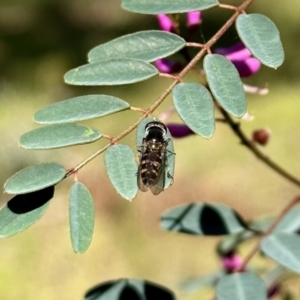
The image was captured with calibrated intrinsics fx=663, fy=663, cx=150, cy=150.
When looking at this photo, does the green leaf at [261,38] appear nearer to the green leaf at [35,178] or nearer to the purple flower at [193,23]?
the purple flower at [193,23]

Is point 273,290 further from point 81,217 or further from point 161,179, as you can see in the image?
point 81,217

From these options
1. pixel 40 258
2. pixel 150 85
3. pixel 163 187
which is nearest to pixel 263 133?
pixel 163 187

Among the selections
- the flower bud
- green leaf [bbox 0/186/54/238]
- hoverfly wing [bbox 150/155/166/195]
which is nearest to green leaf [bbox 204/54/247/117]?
hoverfly wing [bbox 150/155/166/195]

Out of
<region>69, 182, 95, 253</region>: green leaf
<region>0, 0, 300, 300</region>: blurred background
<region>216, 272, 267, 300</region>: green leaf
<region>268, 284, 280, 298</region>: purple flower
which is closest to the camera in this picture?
<region>69, 182, 95, 253</region>: green leaf

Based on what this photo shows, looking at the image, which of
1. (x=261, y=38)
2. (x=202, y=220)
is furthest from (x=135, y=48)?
(x=202, y=220)

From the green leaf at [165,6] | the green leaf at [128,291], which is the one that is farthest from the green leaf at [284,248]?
the green leaf at [165,6]

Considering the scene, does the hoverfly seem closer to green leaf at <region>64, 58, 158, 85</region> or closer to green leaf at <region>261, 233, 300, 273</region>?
green leaf at <region>64, 58, 158, 85</region>

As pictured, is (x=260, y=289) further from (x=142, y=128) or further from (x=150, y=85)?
(x=150, y=85)
